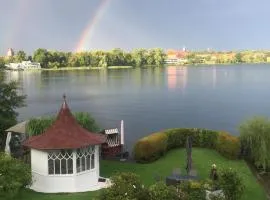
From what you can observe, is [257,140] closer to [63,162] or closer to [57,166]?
[63,162]

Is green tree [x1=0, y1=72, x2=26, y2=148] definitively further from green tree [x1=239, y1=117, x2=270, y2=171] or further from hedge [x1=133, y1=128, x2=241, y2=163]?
green tree [x1=239, y1=117, x2=270, y2=171]

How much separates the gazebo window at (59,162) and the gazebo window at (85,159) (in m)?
0.38

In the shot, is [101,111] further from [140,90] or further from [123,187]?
[123,187]

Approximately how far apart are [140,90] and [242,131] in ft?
235

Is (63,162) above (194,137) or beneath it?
above

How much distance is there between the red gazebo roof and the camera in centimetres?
2020

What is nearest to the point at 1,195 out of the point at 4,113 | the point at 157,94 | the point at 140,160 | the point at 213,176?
the point at 213,176

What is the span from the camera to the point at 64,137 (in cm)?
2067

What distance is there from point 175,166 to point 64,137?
7701mm

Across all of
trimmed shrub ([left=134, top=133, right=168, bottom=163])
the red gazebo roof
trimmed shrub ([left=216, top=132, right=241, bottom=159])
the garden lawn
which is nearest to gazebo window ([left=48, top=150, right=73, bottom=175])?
the red gazebo roof

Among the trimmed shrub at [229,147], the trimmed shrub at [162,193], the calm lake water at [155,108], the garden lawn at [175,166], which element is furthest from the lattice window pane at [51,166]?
the calm lake water at [155,108]

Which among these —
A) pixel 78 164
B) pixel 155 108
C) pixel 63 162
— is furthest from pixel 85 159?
pixel 155 108

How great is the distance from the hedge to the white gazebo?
759 cm

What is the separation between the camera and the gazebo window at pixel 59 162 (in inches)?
800
